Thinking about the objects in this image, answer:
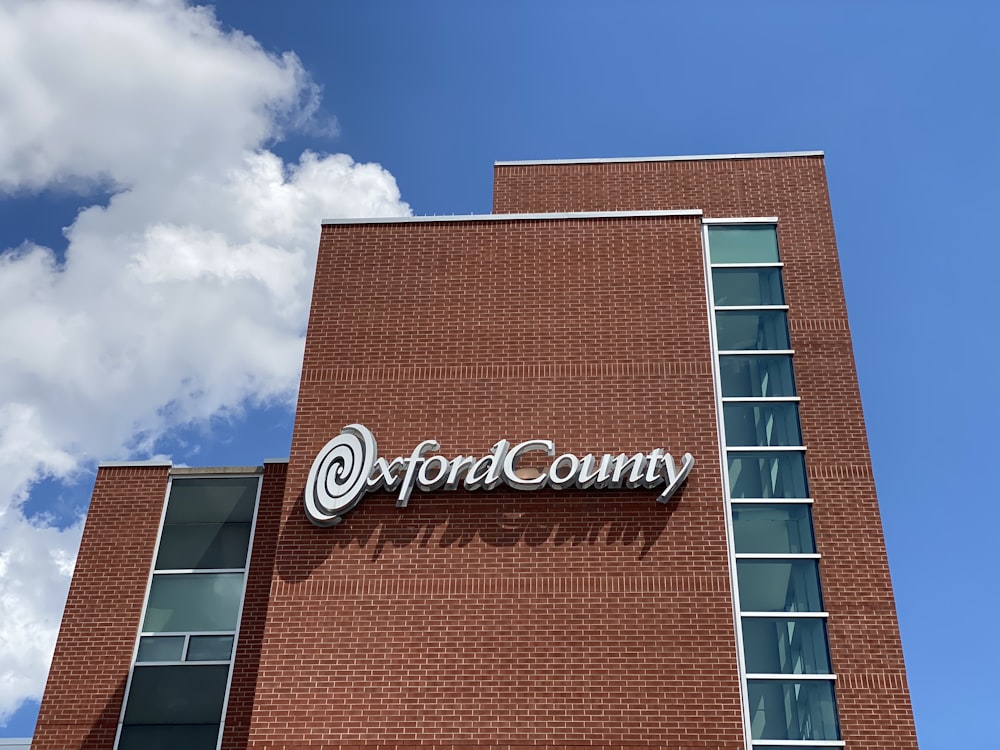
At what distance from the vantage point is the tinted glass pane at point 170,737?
19.1 meters

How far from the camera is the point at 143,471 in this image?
21859mm

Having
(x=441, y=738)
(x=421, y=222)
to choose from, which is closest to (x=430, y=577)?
(x=441, y=738)

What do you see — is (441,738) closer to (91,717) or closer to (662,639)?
(662,639)

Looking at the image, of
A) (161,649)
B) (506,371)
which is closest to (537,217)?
(506,371)

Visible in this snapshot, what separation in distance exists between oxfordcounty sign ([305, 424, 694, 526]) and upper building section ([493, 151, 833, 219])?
7.33 metres

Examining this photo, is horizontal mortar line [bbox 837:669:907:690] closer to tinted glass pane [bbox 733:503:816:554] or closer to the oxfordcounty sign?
tinted glass pane [bbox 733:503:816:554]

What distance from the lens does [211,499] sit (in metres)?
21.6

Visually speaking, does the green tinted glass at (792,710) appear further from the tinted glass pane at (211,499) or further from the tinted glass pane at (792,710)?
the tinted glass pane at (211,499)

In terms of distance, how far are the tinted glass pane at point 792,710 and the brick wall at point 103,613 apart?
11.3m

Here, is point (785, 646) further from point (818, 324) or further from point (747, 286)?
point (747, 286)

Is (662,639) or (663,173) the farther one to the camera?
(663,173)

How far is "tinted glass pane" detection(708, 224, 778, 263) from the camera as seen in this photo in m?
21.2

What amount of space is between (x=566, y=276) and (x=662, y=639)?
6.99 m

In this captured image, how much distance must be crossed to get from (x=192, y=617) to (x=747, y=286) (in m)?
12.4
